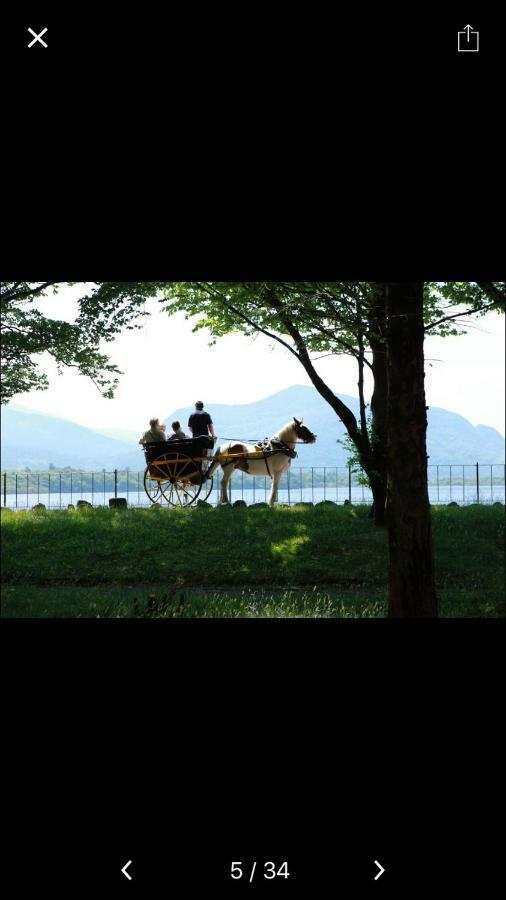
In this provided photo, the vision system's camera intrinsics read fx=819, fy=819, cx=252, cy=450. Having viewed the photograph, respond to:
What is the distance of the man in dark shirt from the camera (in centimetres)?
1473

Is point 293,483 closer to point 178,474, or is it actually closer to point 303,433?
point 303,433

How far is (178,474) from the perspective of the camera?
14.0 meters

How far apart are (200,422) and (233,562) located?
3770 mm

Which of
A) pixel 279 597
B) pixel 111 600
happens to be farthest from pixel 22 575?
pixel 279 597

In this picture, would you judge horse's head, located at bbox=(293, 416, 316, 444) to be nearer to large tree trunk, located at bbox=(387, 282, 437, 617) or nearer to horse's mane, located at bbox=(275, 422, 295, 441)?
horse's mane, located at bbox=(275, 422, 295, 441)

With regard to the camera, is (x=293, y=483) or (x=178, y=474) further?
(x=293, y=483)

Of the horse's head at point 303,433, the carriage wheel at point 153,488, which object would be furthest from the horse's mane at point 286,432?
the carriage wheel at point 153,488

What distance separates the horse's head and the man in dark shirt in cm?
153

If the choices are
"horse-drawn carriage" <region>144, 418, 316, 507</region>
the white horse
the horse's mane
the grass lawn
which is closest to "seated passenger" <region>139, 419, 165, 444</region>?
"horse-drawn carriage" <region>144, 418, 316, 507</region>

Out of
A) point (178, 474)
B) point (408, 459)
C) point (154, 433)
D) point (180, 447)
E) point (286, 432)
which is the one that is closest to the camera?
point (408, 459)
